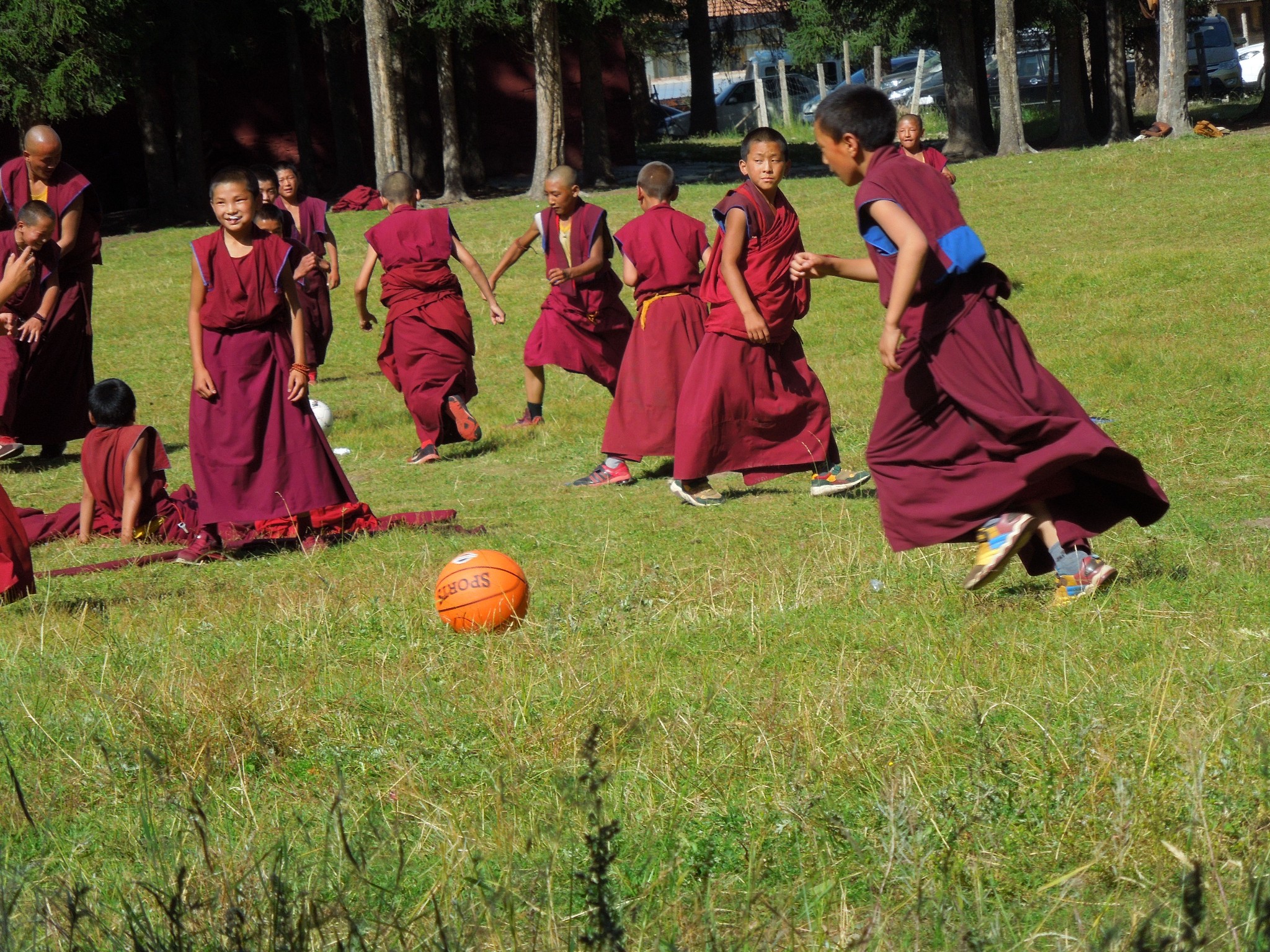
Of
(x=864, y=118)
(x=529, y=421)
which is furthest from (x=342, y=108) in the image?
(x=864, y=118)

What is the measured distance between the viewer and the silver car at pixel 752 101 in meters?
42.5

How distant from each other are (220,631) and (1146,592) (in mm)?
3217

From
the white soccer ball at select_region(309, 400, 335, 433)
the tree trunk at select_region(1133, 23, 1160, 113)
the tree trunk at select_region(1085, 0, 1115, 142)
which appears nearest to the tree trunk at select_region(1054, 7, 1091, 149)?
the tree trunk at select_region(1085, 0, 1115, 142)

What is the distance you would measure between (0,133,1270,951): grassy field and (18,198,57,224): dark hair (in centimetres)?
272

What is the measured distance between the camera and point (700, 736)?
3.74m

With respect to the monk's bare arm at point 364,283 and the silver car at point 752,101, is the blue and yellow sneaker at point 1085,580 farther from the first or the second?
the silver car at point 752,101

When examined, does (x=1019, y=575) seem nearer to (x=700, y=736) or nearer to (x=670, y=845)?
(x=700, y=736)

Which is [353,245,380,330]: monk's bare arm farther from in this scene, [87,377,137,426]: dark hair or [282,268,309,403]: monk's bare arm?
[282,268,309,403]: monk's bare arm

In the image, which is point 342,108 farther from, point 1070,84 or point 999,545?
point 999,545

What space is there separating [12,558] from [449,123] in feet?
75.2

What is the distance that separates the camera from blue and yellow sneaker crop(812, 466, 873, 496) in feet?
27.0

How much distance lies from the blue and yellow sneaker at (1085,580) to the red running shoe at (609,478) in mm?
4495

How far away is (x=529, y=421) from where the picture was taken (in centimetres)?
1167

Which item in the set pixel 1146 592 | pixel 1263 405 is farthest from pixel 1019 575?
pixel 1263 405
